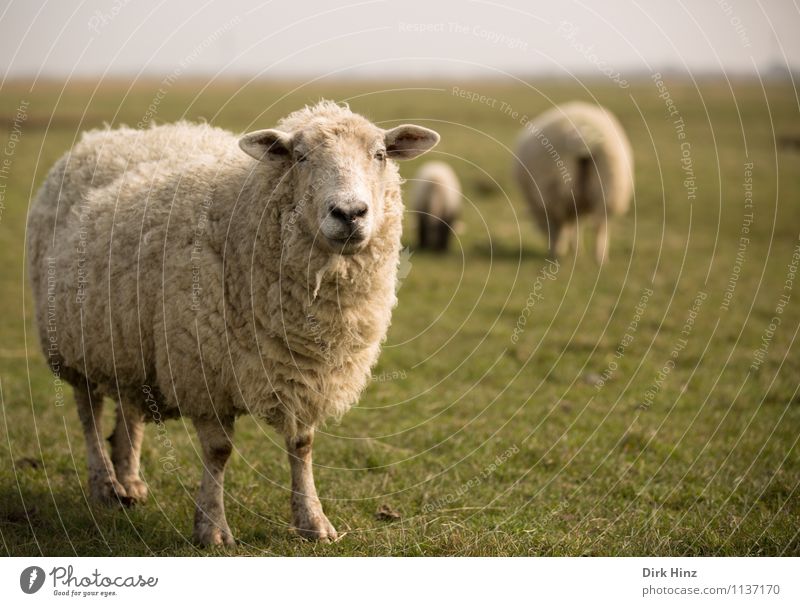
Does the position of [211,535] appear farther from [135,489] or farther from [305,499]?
[135,489]

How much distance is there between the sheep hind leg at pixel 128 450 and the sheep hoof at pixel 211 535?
1.05 metres

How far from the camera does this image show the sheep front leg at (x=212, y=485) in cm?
Result: 476

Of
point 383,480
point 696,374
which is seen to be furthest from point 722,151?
point 383,480

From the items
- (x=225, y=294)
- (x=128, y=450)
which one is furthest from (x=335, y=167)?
(x=128, y=450)

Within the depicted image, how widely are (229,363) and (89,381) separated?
1.57 m

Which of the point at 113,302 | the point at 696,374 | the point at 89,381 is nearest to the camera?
the point at 113,302

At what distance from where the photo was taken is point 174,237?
15.9 feet

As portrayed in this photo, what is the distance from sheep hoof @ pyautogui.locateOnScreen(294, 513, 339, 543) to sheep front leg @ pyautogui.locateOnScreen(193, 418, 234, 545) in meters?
0.42

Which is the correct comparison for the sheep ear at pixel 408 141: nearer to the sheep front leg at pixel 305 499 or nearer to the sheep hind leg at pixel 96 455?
the sheep front leg at pixel 305 499

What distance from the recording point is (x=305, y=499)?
4.84m

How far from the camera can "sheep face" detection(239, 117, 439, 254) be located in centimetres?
422

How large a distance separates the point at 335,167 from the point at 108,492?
9.50 ft

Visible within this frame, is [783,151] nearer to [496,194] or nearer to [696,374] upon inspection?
[496,194]

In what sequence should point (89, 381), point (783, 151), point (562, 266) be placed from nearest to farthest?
point (89, 381), point (562, 266), point (783, 151)
